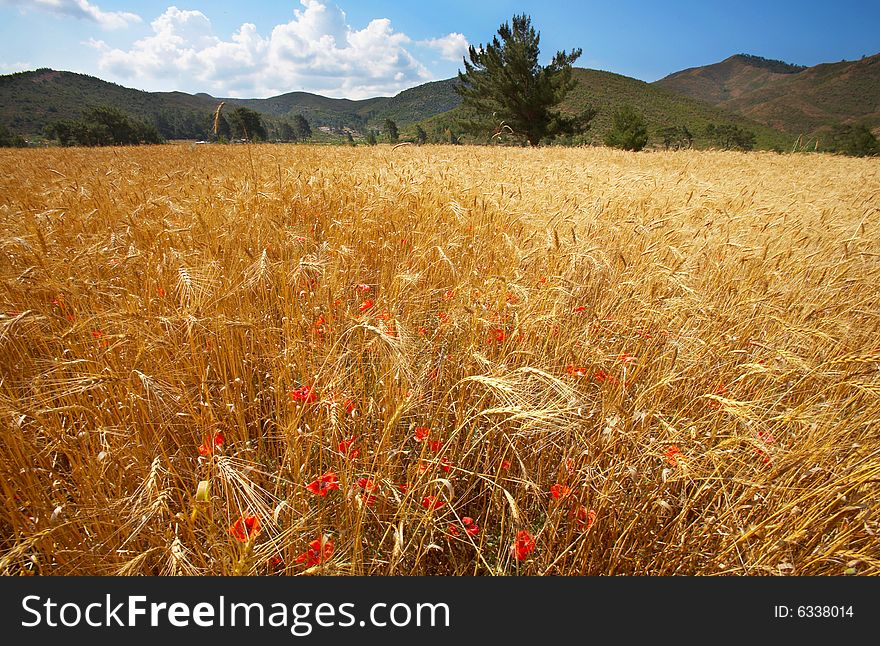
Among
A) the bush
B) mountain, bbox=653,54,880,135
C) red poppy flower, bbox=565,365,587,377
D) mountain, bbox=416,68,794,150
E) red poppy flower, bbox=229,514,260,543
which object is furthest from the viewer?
mountain, bbox=653,54,880,135

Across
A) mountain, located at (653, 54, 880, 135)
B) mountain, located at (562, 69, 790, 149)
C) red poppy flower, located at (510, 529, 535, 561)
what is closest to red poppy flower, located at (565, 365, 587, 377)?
red poppy flower, located at (510, 529, 535, 561)

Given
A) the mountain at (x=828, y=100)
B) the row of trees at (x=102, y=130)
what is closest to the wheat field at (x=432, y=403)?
the row of trees at (x=102, y=130)

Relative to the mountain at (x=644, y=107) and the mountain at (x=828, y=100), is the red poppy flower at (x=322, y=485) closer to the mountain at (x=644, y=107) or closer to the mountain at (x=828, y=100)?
the mountain at (x=644, y=107)

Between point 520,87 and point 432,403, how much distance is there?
81.9 ft

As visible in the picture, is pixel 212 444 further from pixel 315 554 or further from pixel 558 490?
pixel 558 490

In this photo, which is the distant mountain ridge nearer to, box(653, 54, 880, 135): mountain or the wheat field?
box(653, 54, 880, 135): mountain

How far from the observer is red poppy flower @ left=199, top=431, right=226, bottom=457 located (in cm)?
117

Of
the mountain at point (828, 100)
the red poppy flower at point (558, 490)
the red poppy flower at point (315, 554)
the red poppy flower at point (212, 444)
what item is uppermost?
the mountain at point (828, 100)

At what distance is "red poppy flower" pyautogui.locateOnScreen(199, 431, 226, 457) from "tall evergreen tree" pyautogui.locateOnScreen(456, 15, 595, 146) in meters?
22.8

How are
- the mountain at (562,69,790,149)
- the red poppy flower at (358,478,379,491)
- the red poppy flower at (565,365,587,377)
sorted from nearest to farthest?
the red poppy flower at (358,478,379,491), the red poppy flower at (565,365,587,377), the mountain at (562,69,790,149)

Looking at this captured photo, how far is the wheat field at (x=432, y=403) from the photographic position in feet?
3.68

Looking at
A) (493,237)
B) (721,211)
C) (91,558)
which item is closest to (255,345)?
(91,558)

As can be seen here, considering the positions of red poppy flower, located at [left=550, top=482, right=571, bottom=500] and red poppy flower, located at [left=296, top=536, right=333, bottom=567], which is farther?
red poppy flower, located at [left=550, top=482, right=571, bottom=500]

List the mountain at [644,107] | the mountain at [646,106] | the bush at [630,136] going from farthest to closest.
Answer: the mountain at [646,106] → the mountain at [644,107] → the bush at [630,136]
